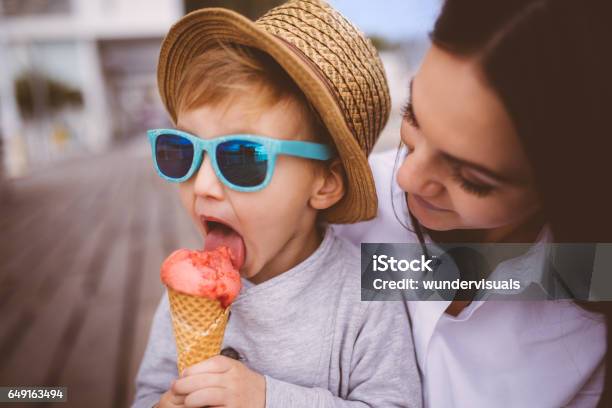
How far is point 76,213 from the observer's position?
5215 millimetres

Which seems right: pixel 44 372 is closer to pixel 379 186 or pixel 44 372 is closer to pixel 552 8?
Answer: pixel 379 186

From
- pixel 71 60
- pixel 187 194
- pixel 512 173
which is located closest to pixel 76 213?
pixel 187 194

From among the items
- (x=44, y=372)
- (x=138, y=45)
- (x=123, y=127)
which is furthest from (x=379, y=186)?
(x=123, y=127)

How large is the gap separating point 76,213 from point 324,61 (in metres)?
5.14

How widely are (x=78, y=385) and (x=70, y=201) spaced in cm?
466

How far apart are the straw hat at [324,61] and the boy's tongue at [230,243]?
0.29 meters

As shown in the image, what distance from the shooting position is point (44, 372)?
2021 millimetres

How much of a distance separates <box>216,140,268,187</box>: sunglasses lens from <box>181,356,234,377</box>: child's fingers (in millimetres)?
356

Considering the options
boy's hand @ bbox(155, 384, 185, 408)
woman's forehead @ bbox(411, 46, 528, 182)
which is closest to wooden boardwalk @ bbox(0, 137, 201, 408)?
boy's hand @ bbox(155, 384, 185, 408)

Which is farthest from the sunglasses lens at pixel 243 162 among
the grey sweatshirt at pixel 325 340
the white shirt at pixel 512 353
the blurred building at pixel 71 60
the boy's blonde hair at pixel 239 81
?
the blurred building at pixel 71 60

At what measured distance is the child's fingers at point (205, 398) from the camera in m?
0.81

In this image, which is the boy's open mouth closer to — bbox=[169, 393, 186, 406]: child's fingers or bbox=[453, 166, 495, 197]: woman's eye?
bbox=[169, 393, 186, 406]: child's fingers

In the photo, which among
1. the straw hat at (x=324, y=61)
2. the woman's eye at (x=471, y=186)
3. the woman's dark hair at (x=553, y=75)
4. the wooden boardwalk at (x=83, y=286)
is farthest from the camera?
the wooden boardwalk at (x=83, y=286)

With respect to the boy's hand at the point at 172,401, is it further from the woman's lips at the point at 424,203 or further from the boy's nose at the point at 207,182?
the woman's lips at the point at 424,203
